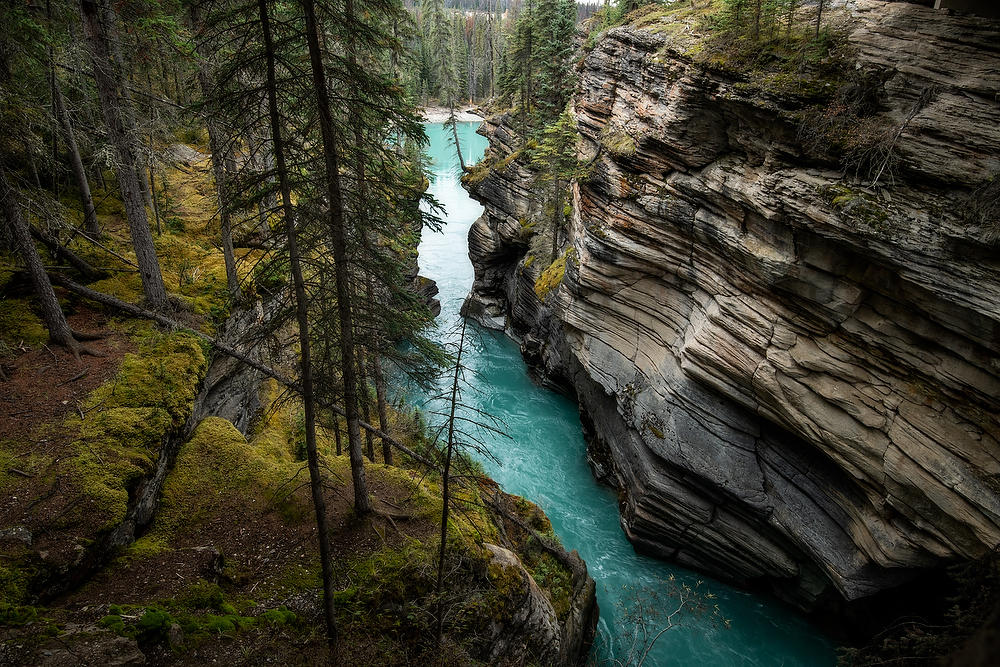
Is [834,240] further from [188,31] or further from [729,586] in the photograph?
[188,31]

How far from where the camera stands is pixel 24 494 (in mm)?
A: 7926

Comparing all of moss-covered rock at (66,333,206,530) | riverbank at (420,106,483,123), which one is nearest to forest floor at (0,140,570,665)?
moss-covered rock at (66,333,206,530)

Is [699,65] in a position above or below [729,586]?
above

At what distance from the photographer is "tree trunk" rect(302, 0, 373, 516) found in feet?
21.9

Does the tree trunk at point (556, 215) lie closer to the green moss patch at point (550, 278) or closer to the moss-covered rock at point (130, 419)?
the green moss patch at point (550, 278)

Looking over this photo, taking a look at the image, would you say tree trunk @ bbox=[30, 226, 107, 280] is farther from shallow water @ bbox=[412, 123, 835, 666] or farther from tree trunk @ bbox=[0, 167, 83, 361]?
shallow water @ bbox=[412, 123, 835, 666]

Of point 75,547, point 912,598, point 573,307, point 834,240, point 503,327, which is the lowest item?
point 503,327

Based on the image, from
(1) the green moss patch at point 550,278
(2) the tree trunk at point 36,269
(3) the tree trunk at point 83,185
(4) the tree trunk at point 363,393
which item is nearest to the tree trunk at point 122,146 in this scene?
(2) the tree trunk at point 36,269

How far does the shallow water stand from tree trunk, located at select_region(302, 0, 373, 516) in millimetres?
2097

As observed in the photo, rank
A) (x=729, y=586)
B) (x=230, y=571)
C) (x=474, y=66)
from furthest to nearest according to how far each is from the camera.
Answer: (x=474, y=66)
(x=729, y=586)
(x=230, y=571)

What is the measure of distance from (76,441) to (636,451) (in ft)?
49.0

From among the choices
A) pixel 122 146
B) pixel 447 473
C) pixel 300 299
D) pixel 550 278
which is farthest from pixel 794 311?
pixel 122 146

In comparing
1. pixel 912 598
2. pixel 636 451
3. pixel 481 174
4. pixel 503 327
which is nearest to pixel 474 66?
pixel 481 174

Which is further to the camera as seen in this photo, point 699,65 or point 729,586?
point 729,586
